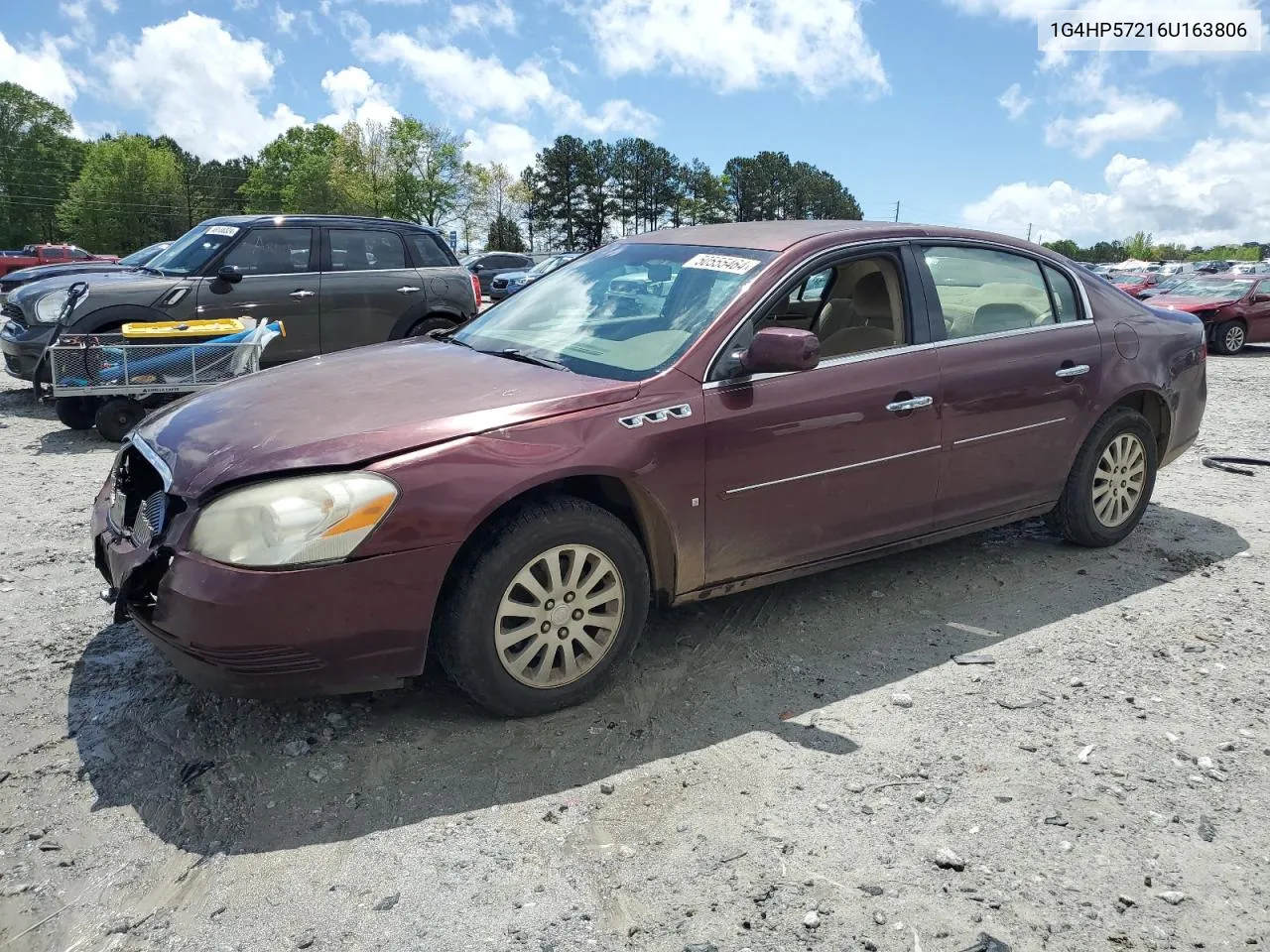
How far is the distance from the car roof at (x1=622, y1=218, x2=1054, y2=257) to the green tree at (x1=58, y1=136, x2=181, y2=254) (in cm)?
8788

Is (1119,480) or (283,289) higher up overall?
(283,289)

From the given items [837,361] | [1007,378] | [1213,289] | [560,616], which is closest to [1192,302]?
[1213,289]

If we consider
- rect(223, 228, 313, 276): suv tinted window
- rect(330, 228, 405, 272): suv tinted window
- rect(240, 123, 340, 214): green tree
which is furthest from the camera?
rect(240, 123, 340, 214): green tree

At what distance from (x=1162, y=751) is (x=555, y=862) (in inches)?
81.6

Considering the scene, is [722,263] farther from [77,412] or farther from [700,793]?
[77,412]

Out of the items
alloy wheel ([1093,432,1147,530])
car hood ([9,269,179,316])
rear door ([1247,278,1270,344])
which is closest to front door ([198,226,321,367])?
car hood ([9,269,179,316])

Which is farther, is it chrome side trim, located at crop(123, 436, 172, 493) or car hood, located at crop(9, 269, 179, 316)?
car hood, located at crop(9, 269, 179, 316)

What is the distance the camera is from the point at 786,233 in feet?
14.0

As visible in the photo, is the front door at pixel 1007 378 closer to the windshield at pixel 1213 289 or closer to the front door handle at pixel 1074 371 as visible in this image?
the front door handle at pixel 1074 371

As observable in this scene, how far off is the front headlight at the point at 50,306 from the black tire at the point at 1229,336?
1841cm

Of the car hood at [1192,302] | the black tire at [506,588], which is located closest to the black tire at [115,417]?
the black tire at [506,588]

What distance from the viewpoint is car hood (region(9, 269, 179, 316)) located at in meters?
8.18

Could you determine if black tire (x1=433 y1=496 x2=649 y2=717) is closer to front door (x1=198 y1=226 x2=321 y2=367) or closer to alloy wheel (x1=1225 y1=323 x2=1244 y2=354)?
front door (x1=198 y1=226 x2=321 y2=367)

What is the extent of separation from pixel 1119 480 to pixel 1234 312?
15.7 meters
